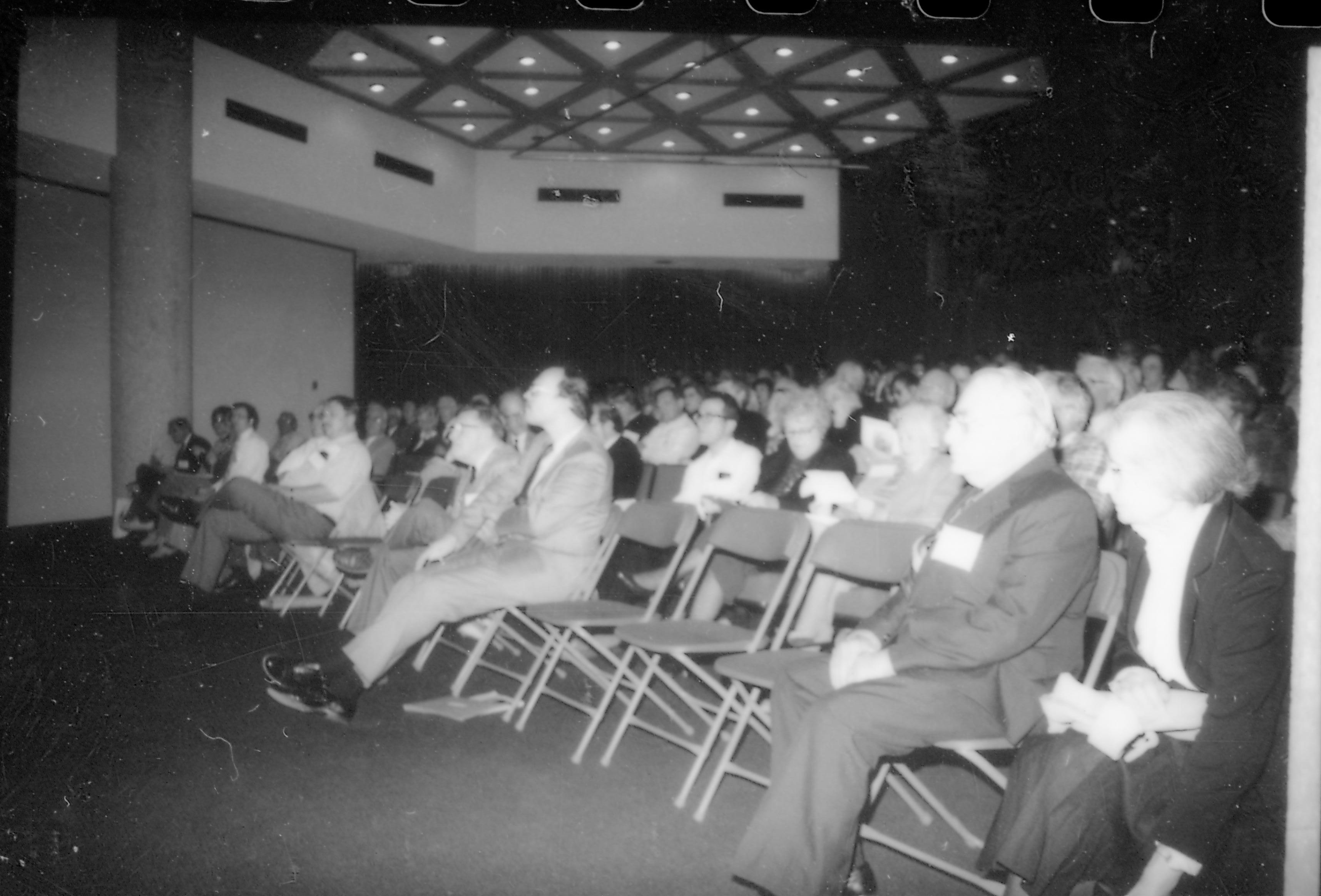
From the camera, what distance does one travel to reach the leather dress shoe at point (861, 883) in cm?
216

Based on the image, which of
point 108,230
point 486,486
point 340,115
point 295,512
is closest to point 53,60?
point 108,230

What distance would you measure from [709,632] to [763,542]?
0.37 meters

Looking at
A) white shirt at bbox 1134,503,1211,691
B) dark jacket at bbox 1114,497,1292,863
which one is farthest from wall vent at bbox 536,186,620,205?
dark jacket at bbox 1114,497,1292,863

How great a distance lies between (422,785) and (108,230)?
316 inches

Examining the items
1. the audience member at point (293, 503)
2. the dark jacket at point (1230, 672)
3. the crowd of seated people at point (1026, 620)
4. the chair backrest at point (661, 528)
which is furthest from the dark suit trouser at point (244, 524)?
the dark jacket at point (1230, 672)

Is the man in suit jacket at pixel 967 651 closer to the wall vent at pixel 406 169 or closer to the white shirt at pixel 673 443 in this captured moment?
the white shirt at pixel 673 443

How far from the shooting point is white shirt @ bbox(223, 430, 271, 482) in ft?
21.7

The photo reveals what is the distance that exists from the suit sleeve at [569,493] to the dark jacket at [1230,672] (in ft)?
7.78

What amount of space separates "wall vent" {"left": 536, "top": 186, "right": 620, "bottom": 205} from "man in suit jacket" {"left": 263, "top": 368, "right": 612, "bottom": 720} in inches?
287

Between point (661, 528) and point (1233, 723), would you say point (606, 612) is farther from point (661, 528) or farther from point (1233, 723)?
point (1233, 723)

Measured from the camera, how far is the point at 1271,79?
12.8ft

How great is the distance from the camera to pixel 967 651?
6.61ft

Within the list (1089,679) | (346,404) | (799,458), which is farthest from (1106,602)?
(346,404)

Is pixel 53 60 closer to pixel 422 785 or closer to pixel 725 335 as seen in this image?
pixel 422 785
